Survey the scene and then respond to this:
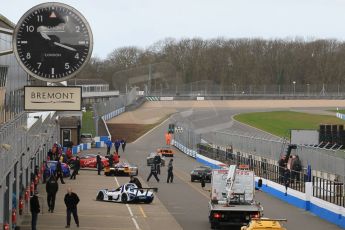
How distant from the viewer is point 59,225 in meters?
26.0

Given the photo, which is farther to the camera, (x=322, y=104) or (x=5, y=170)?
(x=322, y=104)

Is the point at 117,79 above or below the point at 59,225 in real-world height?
above

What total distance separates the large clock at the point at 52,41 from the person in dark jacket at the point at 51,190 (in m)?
13.7

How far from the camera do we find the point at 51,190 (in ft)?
95.0

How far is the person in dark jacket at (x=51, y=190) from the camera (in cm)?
2850

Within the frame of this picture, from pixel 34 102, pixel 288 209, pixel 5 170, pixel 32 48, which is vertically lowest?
pixel 288 209

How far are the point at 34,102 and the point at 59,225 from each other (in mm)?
11229

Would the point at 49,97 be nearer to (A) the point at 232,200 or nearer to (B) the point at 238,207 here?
(B) the point at 238,207

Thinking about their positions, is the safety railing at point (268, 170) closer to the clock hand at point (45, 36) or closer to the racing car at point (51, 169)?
the racing car at point (51, 169)

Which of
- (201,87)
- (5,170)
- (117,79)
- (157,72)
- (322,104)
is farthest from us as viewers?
(201,87)

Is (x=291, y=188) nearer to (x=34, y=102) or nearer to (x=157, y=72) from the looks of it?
(x=157, y=72)

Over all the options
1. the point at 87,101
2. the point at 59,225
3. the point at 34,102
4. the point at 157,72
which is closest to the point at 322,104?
the point at 87,101

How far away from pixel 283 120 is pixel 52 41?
3877 inches

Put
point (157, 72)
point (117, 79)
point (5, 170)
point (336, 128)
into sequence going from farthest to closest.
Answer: point (336, 128), point (157, 72), point (117, 79), point (5, 170)
